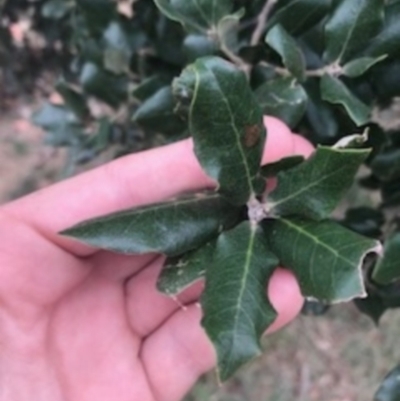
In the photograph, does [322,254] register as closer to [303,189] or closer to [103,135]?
[303,189]

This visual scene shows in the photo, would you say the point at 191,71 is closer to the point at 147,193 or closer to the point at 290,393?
the point at 147,193

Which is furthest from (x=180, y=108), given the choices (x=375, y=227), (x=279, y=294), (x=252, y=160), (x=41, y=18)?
(x=41, y=18)

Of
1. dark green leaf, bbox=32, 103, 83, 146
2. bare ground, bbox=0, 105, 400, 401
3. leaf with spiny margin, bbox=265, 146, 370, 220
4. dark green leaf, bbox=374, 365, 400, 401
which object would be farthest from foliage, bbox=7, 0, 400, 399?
bare ground, bbox=0, 105, 400, 401

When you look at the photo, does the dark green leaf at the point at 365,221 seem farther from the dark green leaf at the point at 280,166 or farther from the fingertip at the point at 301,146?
the dark green leaf at the point at 280,166

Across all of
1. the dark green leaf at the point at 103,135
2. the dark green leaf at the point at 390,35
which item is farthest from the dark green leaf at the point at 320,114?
the dark green leaf at the point at 103,135

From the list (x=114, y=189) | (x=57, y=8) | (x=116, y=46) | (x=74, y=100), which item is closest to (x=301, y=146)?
(x=114, y=189)

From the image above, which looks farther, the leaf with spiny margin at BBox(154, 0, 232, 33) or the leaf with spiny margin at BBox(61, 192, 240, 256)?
the leaf with spiny margin at BBox(154, 0, 232, 33)

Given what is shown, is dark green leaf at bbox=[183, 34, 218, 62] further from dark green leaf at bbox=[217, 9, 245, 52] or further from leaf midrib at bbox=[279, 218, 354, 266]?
leaf midrib at bbox=[279, 218, 354, 266]
